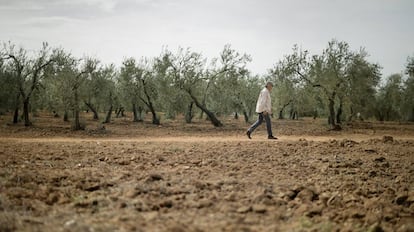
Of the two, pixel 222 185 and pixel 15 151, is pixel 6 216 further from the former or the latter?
pixel 15 151

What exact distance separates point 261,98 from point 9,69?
22.2m

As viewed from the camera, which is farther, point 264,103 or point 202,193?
point 264,103

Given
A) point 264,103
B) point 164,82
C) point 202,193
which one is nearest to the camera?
point 202,193

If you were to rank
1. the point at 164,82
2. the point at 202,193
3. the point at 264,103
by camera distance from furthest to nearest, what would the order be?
1. the point at 164,82
2. the point at 264,103
3. the point at 202,193

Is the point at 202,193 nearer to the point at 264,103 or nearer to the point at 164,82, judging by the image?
the point at 264,103

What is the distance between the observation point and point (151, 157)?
8.35m

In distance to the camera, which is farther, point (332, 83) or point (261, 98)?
point (332, 83)

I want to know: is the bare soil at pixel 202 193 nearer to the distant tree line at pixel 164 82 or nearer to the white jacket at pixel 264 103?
the white jacket at pixel 264 103

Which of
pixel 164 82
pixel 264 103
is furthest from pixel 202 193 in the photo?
pixel 164 82

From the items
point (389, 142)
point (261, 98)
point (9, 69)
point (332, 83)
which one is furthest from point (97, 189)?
point (9, 69)

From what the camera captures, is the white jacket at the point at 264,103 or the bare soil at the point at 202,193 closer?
the bare soil at the point at 202,193

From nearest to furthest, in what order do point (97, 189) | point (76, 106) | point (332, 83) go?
1. point (97, 189)
2. point (76, 106)
3. point (332, 83)

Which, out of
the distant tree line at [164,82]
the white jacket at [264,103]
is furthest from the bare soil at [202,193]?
the distant tree line at [164,82]

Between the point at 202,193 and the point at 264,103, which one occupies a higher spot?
the point at 264,103
